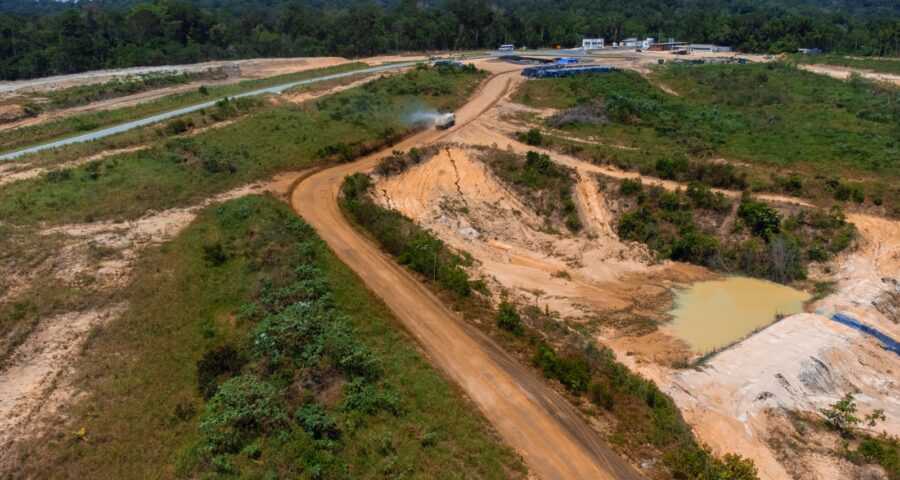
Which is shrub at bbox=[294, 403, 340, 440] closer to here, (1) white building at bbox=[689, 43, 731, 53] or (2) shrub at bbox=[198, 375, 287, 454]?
(2) shrub at bbox=[198, 375, 287, 454]

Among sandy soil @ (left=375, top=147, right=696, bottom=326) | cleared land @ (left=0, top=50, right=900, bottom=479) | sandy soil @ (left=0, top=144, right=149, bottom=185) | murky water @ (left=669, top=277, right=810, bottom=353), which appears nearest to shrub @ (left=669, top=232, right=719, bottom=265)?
cleared land @ (left=0, top=50, right=900, bottom=479)

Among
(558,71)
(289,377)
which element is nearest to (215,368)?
(289,377)

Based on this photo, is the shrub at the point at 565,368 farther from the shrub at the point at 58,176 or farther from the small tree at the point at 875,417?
the shrub at the point at 58,176

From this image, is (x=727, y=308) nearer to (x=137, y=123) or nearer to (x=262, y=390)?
(x=262, y=390)

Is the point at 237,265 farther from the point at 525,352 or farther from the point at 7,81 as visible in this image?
the point at 7,81

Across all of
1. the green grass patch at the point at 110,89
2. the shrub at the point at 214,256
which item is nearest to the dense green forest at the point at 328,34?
the green grass patch at the point at 110,89

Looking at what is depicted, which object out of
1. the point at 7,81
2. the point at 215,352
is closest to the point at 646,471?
the point at 215,352

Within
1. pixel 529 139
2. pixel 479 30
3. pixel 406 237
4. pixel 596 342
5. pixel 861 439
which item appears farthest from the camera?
pixel 479 30
